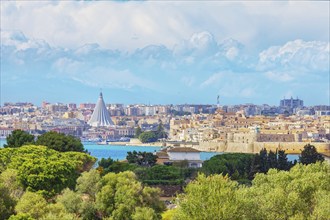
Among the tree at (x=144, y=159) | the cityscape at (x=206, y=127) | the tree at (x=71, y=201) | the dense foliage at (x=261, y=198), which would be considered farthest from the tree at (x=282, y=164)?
the cityscape at (x=206, y=127)

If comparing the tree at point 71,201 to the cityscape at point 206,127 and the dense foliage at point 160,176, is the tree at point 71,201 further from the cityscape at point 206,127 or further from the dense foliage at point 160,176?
the cityscape at point 206,127

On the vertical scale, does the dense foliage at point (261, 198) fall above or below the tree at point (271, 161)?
below

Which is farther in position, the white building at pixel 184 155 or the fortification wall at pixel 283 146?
the fortification wall at pixel 283 146

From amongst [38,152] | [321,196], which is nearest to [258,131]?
[38,152]

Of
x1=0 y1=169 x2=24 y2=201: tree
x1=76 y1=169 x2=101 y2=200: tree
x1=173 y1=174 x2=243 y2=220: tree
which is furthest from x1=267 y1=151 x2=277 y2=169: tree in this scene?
x1=173 y1=174 x2=243 y2=220: tree

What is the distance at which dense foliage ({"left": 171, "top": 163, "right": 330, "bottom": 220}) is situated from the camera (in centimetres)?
1711

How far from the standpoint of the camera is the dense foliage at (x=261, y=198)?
56.1ft

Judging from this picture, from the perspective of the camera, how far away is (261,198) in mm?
19641

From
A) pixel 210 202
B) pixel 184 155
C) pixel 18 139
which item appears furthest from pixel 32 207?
pixel 184 155

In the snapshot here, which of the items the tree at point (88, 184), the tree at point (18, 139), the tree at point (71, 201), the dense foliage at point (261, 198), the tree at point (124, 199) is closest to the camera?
the dense foliage at point (261, 198)

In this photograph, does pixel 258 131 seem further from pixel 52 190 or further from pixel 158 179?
pixel 52 190

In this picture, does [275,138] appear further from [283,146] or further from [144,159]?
[144,159]

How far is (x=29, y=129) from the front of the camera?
127438 millimetres

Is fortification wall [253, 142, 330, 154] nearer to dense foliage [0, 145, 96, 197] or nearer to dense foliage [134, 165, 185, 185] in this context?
dense foliage [134, 165, 185, 185]
